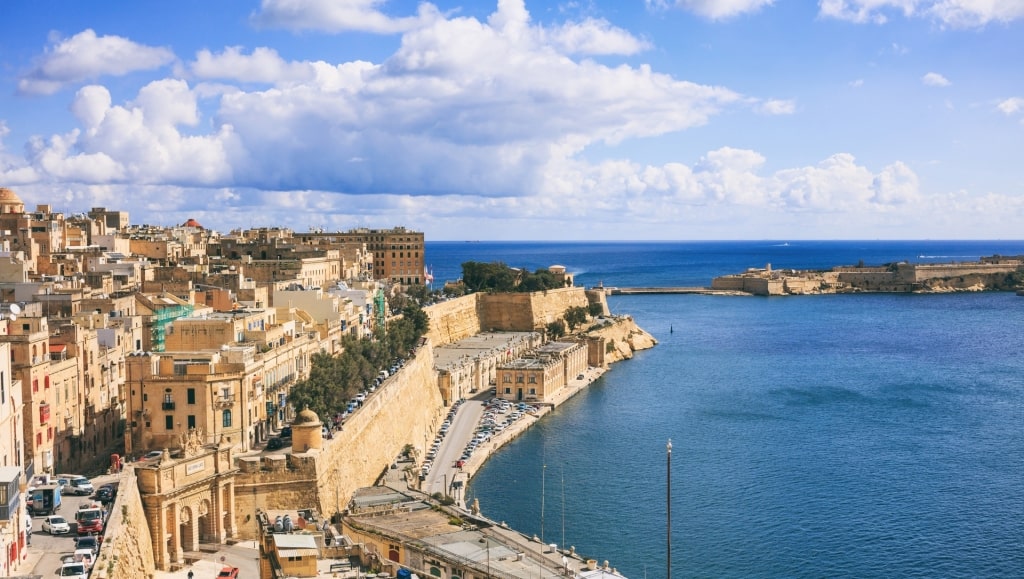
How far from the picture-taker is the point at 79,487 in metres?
21.8

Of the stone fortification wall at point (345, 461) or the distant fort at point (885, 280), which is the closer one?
the stone fortification wall at point (345, 461)

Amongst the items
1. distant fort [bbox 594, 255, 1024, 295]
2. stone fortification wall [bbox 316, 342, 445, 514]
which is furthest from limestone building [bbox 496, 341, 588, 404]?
distant fort [bbox 594, 255, 1024, 295]

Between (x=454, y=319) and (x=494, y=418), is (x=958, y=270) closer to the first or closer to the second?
(x=454, y=319)

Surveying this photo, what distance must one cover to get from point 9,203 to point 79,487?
31803mm

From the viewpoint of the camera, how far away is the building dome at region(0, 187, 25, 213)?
48.7 meters

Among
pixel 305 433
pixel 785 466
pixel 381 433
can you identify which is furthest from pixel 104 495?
pixel 785 466

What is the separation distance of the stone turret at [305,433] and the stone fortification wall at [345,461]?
243 mm

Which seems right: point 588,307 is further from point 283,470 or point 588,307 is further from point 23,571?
point 23,571

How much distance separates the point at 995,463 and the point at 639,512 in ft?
49.1

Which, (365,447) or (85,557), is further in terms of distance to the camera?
(365,447)

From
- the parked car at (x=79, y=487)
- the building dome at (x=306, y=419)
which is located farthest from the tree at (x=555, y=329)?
the parked car at (x=79, y=487)

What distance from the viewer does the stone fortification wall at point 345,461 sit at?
24.2 meters

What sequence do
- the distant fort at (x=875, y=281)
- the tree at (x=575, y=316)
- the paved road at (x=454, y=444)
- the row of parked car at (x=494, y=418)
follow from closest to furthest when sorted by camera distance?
the paved road at (x=454, y=444) < the row of parked car at (x=494, y=418) < the tree at (x=575, y=316) < the distant fort at (x=875, y=281)

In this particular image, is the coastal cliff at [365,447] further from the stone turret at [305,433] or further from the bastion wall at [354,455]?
the stone turret at [305,433]
